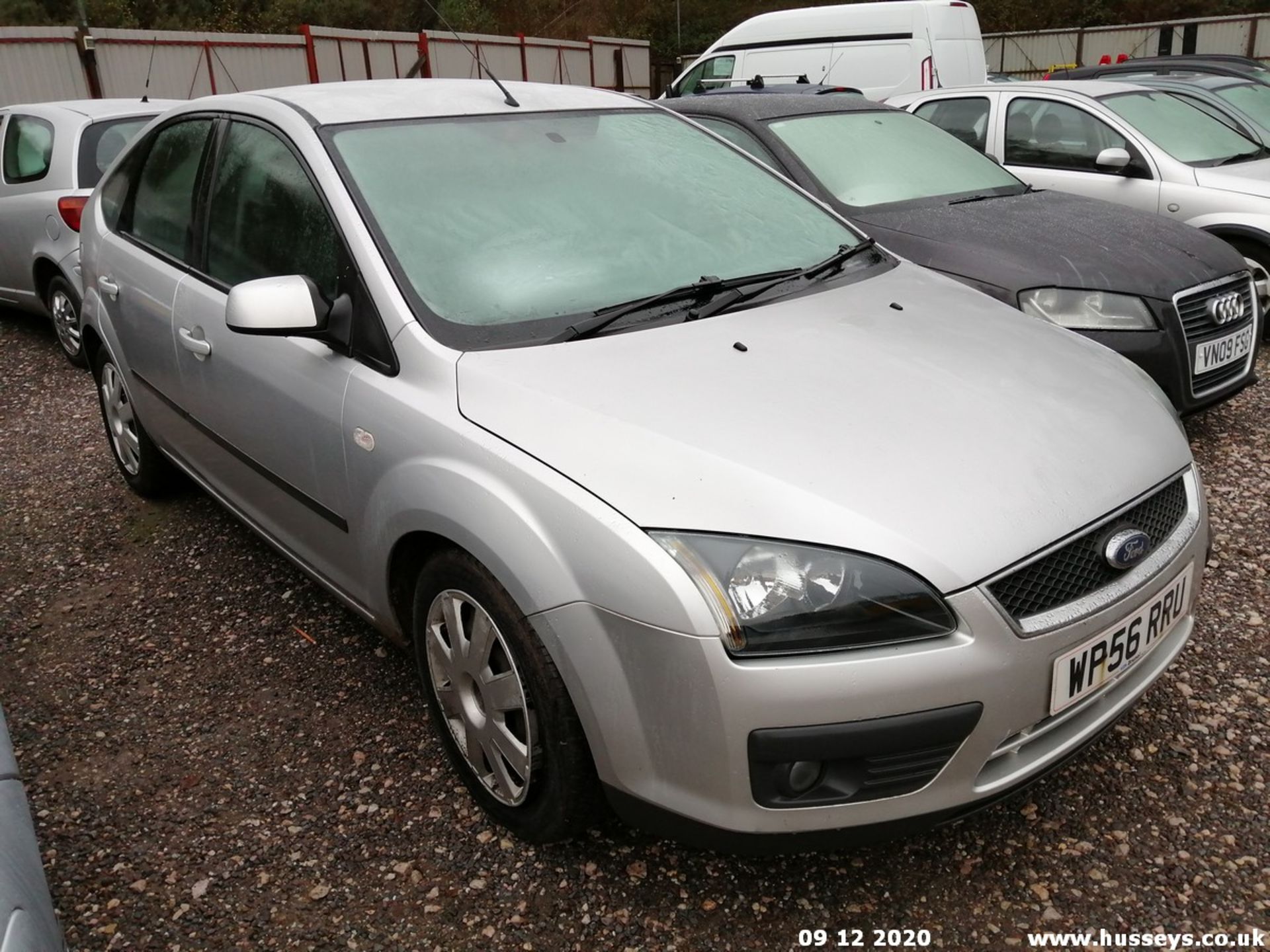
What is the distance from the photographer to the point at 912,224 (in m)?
4.79

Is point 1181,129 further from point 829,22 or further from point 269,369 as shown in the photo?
point 829,22

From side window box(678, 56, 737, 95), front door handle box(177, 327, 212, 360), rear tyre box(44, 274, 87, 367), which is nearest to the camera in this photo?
front door handle box(177, 327, 212, 360)

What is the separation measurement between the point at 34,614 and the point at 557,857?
2.33m

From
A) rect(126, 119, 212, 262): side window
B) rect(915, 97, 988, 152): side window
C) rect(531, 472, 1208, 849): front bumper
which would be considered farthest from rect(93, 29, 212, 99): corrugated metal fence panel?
rect(531, 472, 1208, 849): front bumper

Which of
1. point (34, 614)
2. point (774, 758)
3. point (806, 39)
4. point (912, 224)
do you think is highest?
point (806, 39)

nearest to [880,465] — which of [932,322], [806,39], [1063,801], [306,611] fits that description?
[932,322]

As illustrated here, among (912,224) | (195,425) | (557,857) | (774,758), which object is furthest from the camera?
(912,224)

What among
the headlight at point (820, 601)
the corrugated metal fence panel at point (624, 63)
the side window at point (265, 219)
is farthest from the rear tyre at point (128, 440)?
the corrugated metal fence panel at point (624, 63)

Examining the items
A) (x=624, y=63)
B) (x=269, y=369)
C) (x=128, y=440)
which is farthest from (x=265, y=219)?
(x=624, y=63)

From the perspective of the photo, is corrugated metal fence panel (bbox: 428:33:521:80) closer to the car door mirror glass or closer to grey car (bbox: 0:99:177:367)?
grey car (bbox: 0:99:177:367)

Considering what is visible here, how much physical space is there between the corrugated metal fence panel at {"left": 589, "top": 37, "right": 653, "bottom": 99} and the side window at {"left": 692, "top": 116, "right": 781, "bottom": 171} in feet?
73.2

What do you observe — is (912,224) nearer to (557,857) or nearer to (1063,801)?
(1063,801)

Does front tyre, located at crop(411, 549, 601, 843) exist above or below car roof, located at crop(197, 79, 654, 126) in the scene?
below

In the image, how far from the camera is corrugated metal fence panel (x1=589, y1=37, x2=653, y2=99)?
27156 mm
